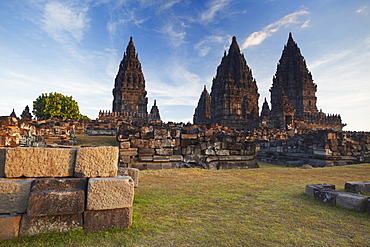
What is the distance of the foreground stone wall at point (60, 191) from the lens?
2397mm

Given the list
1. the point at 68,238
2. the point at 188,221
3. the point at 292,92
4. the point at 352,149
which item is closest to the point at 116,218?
the point at 68,238

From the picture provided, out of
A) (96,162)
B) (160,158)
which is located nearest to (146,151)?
(160,158)

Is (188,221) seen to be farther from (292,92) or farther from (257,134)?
(292,92)

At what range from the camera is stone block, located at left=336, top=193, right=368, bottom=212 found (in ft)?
10.8

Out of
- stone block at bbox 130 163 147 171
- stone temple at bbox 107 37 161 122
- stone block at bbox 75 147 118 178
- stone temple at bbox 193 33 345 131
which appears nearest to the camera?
stone block at bbox 75 147 118 178

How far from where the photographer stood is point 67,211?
2479mm

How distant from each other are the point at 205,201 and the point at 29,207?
8.59ft

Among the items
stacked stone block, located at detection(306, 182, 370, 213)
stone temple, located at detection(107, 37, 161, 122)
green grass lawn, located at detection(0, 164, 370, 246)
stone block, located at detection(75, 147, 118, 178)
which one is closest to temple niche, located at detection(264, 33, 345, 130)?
stone temple, located at detection(107, 37, 161, 122)

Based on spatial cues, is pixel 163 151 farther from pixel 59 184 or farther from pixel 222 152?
pixel 59 184

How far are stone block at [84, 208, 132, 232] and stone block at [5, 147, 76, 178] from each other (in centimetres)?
61

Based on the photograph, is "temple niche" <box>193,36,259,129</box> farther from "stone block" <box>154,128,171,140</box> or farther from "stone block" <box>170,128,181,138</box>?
"stone block" <box>154,128,171,140</box>

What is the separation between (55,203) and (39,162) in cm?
58

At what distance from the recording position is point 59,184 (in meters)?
2.57

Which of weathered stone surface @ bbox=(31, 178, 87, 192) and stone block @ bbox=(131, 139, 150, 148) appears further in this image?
stone block @ bbox=(131, 139, 150, 148)
